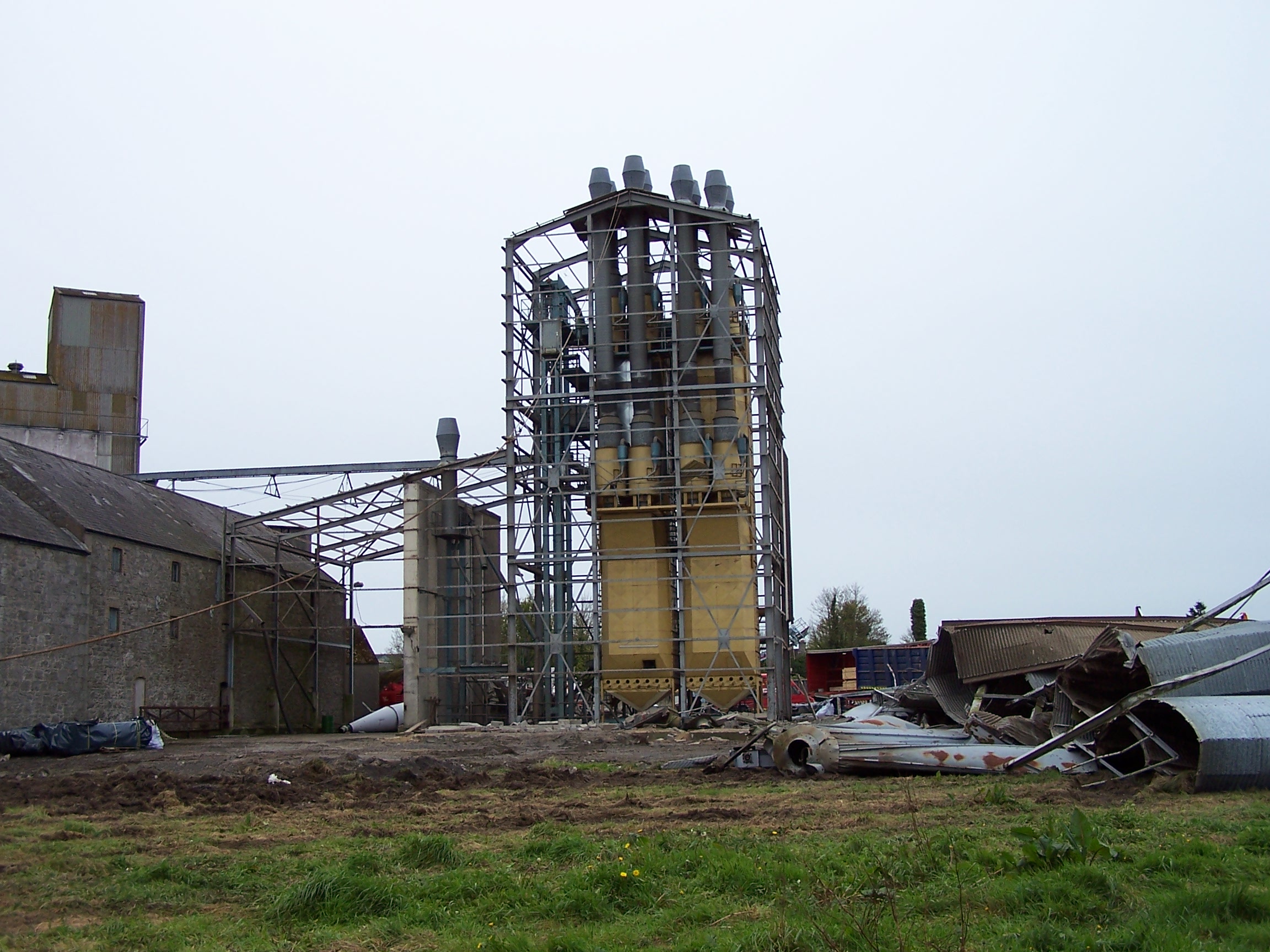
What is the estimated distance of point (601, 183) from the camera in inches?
1372

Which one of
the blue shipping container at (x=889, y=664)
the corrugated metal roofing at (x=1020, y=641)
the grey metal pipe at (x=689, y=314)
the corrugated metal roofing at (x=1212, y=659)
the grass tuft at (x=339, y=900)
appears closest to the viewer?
the grass tuft at (x=339, y=900)

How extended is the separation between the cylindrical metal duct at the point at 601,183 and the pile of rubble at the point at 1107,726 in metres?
Answer: 20.2

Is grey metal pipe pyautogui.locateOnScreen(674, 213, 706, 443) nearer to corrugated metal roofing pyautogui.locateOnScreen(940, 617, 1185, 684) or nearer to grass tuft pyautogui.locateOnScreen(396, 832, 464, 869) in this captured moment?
corrugated metal roofing pyautogui.locateOnScreen(940, 617, 1185, 684)

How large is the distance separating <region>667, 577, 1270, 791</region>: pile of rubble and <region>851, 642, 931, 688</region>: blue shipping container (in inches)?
801

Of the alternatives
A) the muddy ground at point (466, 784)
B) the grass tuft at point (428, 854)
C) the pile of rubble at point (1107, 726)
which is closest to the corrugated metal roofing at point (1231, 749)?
the pile of rubble at point (1107, 726)

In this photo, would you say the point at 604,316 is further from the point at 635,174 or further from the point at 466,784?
the point at 466,784

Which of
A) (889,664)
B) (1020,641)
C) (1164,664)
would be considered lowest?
(889,664)

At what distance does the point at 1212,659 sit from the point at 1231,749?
2.00 metres

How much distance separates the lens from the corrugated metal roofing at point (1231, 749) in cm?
1145

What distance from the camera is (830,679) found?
46.4 meters

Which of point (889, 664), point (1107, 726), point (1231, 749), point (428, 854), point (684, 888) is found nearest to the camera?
point (684, 888)

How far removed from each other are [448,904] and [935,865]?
3.45 meters

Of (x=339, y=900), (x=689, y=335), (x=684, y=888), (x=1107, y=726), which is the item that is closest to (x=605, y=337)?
(x=689, y=335)

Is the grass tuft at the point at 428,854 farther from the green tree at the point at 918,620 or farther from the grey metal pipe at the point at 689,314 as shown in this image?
the green tree at the point at 918,620
